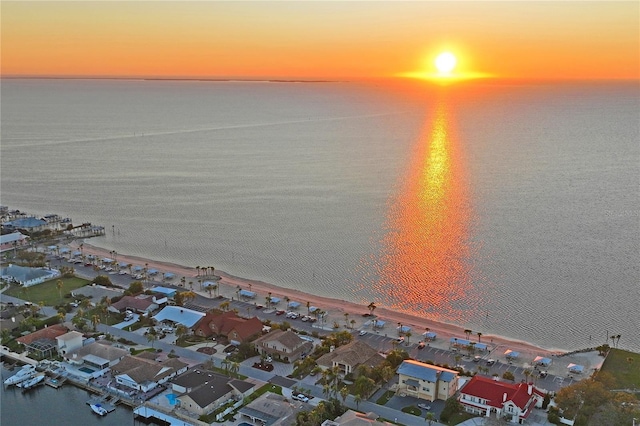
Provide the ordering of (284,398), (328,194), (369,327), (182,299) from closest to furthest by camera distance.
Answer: (284,398) → (369,327) → (182,299) → (328,194)

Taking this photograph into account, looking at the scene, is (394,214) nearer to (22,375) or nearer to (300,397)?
(300,397)

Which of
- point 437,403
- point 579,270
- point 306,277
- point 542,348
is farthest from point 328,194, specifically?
point 437,403

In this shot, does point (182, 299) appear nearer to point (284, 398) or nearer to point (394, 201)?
point (284, 398)

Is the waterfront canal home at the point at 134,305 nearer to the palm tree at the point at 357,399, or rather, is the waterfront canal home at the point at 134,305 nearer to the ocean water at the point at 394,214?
the ocean water at the point at 394,214

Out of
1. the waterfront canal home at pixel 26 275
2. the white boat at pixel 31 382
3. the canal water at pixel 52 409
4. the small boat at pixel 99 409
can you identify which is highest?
the waterfront canal home at pixel 26 275

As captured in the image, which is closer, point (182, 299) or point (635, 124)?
point (182, 299)

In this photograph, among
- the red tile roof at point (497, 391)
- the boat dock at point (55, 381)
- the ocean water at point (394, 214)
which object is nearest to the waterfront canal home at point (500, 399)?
the red tile roof at point (497, 391)

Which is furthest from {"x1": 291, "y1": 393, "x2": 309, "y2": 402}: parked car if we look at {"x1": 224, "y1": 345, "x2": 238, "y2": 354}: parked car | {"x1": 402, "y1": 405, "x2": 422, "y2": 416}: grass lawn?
{"x1": 224, "y1": 345, "x2": 238, "y2": 354}: parked car
